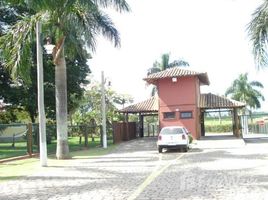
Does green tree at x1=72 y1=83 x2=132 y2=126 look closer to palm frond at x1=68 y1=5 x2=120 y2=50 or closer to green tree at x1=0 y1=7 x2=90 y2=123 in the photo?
green tree at x1=0 y1=7 x2=90 y2=123

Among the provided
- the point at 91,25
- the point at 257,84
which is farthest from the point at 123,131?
the point at 257,84

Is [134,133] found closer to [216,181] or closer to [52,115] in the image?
[52,115]

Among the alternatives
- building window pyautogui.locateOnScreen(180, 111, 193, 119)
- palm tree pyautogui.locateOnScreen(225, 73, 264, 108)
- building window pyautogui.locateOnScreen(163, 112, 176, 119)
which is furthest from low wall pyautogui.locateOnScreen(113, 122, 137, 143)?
palm tree pyautogui.locateOnScreen(225, 73, 264, 108)

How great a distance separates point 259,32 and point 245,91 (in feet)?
184

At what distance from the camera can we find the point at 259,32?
2616cm

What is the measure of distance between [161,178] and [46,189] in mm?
3718

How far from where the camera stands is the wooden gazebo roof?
4753 centimetres

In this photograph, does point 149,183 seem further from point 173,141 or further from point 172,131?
point 172,131

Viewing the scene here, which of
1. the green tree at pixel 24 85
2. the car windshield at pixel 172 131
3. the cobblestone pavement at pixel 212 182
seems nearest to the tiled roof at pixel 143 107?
the green tree at pixel 24 85

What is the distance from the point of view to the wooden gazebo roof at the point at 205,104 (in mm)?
47531

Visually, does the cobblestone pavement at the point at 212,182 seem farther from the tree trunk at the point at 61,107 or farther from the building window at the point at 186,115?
the building window at the point at 186,115

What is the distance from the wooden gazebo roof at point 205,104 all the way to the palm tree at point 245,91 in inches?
1231

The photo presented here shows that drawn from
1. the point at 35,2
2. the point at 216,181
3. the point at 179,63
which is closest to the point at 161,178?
the point at 216,181

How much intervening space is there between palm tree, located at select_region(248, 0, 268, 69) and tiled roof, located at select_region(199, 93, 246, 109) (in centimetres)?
2052
